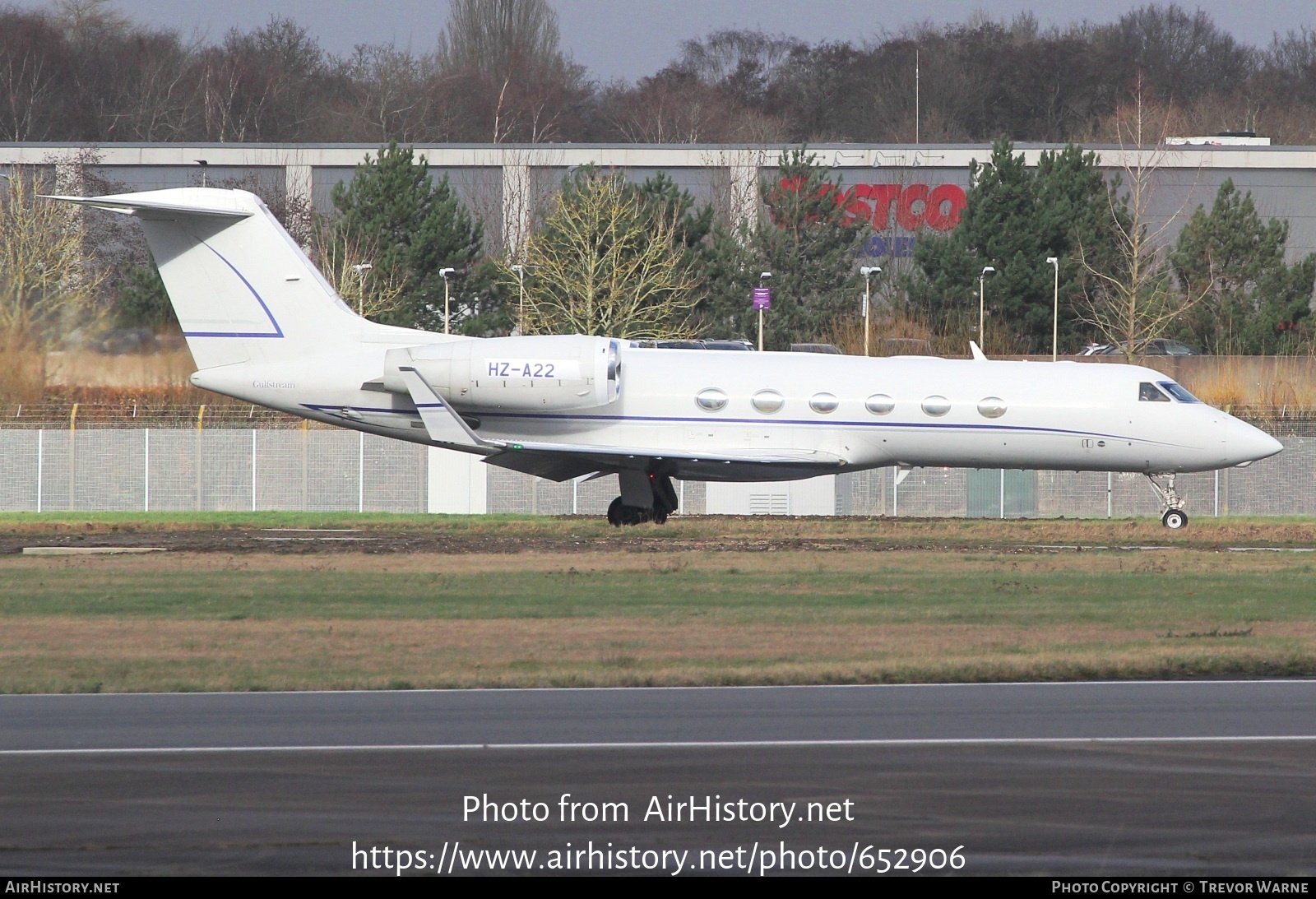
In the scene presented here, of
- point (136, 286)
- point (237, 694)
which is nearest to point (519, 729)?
point (237, 694)

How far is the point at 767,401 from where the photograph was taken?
2594 centimetres

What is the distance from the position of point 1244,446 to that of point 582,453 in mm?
11048

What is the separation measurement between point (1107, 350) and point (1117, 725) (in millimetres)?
55392

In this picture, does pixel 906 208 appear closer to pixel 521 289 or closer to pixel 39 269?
pixel 521 289

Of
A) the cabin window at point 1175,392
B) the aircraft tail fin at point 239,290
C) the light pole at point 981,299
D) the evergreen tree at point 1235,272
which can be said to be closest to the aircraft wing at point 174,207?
the aircraft tail fin at point 239,290

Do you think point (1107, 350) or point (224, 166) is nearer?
point (1107, 350)

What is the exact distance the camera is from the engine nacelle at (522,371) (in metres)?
25.8

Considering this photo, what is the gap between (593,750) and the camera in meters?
9.69

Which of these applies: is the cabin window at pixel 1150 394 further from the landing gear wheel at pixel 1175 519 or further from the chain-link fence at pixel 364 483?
the chain-link fence at pixel 364 483

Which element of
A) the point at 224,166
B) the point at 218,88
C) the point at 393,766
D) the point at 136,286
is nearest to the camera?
the point at 393,766

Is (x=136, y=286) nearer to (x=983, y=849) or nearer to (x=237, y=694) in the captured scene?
(x=237, y=694)

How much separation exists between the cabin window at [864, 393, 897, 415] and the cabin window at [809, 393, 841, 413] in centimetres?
50

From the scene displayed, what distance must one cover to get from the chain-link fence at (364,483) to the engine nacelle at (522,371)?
1114cm

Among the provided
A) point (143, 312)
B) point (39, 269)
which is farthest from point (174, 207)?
point (39, 269)
